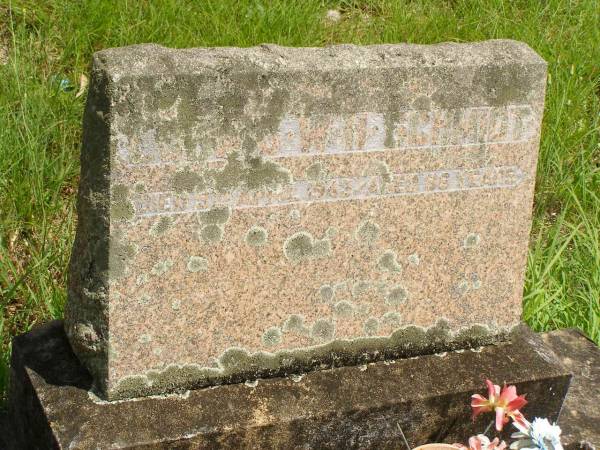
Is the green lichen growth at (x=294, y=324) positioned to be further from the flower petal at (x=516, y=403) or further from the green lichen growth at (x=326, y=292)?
the flower petal at (x=516, y=403)

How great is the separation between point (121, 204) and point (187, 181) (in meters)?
0.14

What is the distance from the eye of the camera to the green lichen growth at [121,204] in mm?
A: 1908

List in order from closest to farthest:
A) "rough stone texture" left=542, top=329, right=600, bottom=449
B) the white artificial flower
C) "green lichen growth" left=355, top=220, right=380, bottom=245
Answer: the white artificial flower → "green lichen growth" left=355, top=220, right=380, bottom=245 → "rough stone texture" left=542, top=329, right=600, bottom=449

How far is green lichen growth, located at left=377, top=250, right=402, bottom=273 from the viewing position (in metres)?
2.20

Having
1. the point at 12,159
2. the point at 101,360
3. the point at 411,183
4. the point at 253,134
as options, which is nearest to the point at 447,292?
the point at 411,183

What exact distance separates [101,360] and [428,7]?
2.74 metres

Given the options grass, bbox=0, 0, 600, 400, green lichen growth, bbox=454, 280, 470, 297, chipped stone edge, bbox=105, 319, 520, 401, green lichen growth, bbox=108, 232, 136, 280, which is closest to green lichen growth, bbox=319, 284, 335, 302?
chipped stone edge, bbox=105, 319, 520, 401

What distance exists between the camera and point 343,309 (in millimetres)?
2205

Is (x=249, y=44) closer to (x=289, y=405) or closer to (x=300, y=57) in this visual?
(x=300, y=57)

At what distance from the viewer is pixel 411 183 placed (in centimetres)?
216

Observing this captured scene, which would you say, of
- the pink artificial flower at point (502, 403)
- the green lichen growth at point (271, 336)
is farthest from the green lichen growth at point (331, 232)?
the pink artificial flower at point (502, 403)

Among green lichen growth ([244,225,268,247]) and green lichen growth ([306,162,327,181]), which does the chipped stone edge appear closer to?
green lichen growth ([244,225,268,247])

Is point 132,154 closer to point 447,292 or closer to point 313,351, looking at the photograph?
point 313,351

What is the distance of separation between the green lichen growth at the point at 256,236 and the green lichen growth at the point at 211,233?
0.06 m
